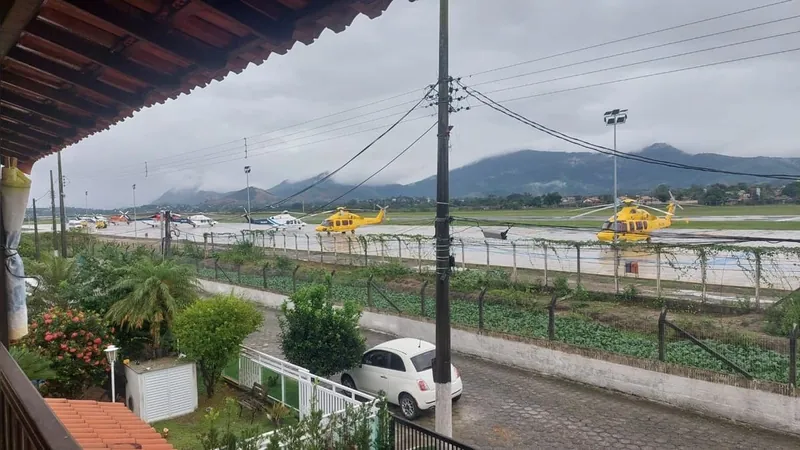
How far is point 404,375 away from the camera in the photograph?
10.4 meters

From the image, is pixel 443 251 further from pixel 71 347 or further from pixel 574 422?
pixel 71 347

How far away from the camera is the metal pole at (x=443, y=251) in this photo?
805 cm

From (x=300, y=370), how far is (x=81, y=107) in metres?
6.57

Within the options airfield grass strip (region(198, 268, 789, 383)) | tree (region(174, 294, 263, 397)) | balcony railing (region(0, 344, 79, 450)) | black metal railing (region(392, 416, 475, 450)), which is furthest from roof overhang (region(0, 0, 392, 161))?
airfield grass strip (region(198, 268, 789, 383))

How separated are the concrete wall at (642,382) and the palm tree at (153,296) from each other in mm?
6701

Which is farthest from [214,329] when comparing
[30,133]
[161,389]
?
[30,133]

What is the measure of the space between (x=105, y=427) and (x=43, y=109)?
385 cm

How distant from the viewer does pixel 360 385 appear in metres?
11.2

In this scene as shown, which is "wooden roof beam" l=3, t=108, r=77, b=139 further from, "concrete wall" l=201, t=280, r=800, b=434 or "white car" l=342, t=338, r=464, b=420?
"concrete wall" l=201, t=280, r=800, b=434

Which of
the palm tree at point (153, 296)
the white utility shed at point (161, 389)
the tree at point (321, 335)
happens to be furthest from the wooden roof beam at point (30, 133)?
the palm tree at point (153, 296)

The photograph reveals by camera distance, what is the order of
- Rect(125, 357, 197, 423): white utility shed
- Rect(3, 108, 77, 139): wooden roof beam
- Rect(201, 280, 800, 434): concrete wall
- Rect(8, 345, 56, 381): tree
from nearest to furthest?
Rect(3, 108, 77, 139): wooden roof beam → Rect(8, 345, 56, 381): tree → Rect(201, 280, 800, 434): concrete wall → Rect(125, 357, 197, 423): white utility shed

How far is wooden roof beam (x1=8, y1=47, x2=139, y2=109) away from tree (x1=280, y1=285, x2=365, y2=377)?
7.19 metres

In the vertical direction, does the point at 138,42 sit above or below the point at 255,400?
above

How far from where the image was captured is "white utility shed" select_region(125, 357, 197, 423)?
10281 mm
